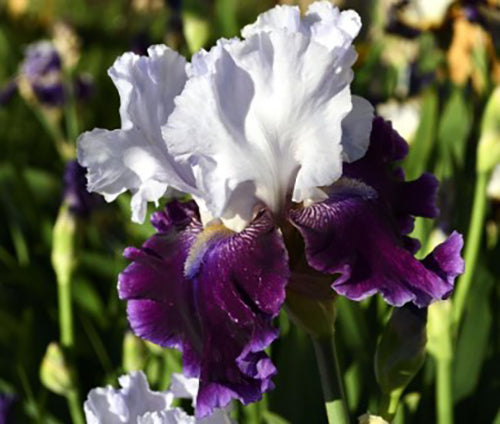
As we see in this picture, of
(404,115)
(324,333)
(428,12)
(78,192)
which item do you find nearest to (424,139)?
(404,115)

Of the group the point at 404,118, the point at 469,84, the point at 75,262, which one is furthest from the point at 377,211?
the point at 469,84

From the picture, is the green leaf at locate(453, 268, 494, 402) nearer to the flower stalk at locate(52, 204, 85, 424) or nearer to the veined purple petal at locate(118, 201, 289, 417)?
the flower stalk at locate(52, 204, 85, 424)

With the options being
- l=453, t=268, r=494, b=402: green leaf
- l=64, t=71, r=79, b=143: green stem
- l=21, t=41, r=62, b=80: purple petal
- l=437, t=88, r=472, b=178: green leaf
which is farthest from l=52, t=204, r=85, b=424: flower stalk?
l=21, t=41, r=62, b=80: purple petal

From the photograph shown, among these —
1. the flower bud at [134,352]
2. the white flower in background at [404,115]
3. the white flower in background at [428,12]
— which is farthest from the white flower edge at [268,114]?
the white flower in background at [428,12]

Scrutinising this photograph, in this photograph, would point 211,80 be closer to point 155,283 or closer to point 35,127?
point 155,283

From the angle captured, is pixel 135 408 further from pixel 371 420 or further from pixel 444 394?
pixel 444 394
